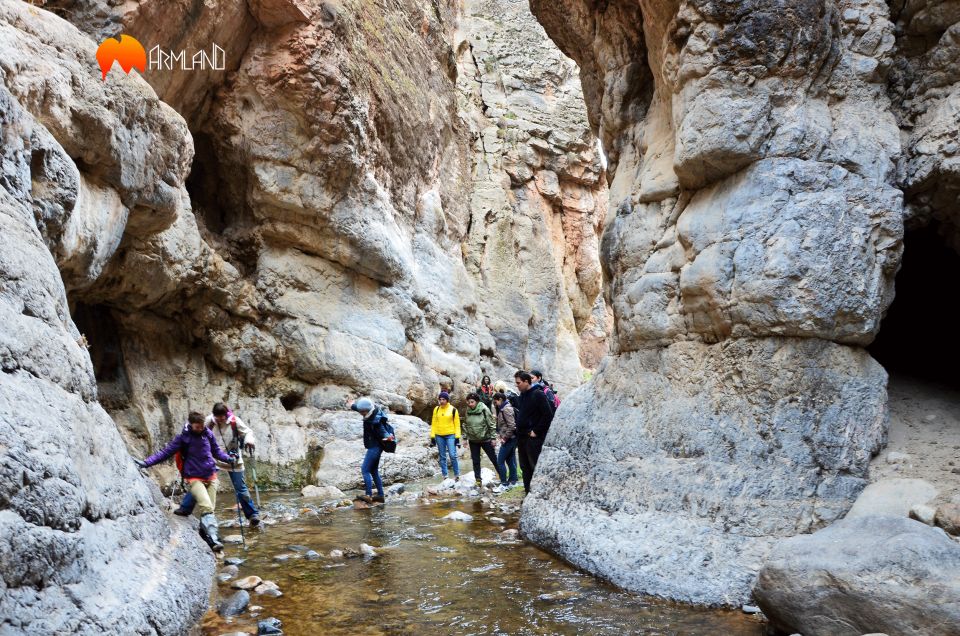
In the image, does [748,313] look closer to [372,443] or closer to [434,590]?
[434,590]

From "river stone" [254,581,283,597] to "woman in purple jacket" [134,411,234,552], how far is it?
1.56 m

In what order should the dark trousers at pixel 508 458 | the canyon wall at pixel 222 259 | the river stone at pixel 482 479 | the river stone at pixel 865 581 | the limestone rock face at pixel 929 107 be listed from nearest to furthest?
1. the river stone at pixel 865 581
2. the canyon wall at pixel 222 259
3. the limestone rock face at pixel 929 107
4. the dark trousers at pixel 508 458
5. the river stone at pixel 482 479

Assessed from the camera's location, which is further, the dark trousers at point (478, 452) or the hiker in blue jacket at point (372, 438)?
the dark trousers at point (478, 452)

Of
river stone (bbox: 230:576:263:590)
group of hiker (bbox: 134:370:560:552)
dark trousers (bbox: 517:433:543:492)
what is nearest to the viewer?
river stone (bbox: 230:576:263:590)

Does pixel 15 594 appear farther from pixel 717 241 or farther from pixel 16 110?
pixel 717 241

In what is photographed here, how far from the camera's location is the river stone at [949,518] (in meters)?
4.81

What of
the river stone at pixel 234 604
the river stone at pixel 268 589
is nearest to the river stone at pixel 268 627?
the river stone at pixel 234 604

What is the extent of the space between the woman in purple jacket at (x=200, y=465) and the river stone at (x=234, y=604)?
191 centimetres

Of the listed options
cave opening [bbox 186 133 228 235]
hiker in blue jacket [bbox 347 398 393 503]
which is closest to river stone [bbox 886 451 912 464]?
hiker in blue jacket [bbox 347 398 393 503]

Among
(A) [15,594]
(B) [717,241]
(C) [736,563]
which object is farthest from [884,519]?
(A) [15,594]

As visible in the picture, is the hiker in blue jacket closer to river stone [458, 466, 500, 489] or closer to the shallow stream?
the shallow stream

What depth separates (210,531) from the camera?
746cm

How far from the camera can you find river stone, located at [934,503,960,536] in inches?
189

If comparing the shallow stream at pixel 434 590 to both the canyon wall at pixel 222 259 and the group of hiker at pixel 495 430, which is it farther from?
the group of hiker at pixel 495 430
